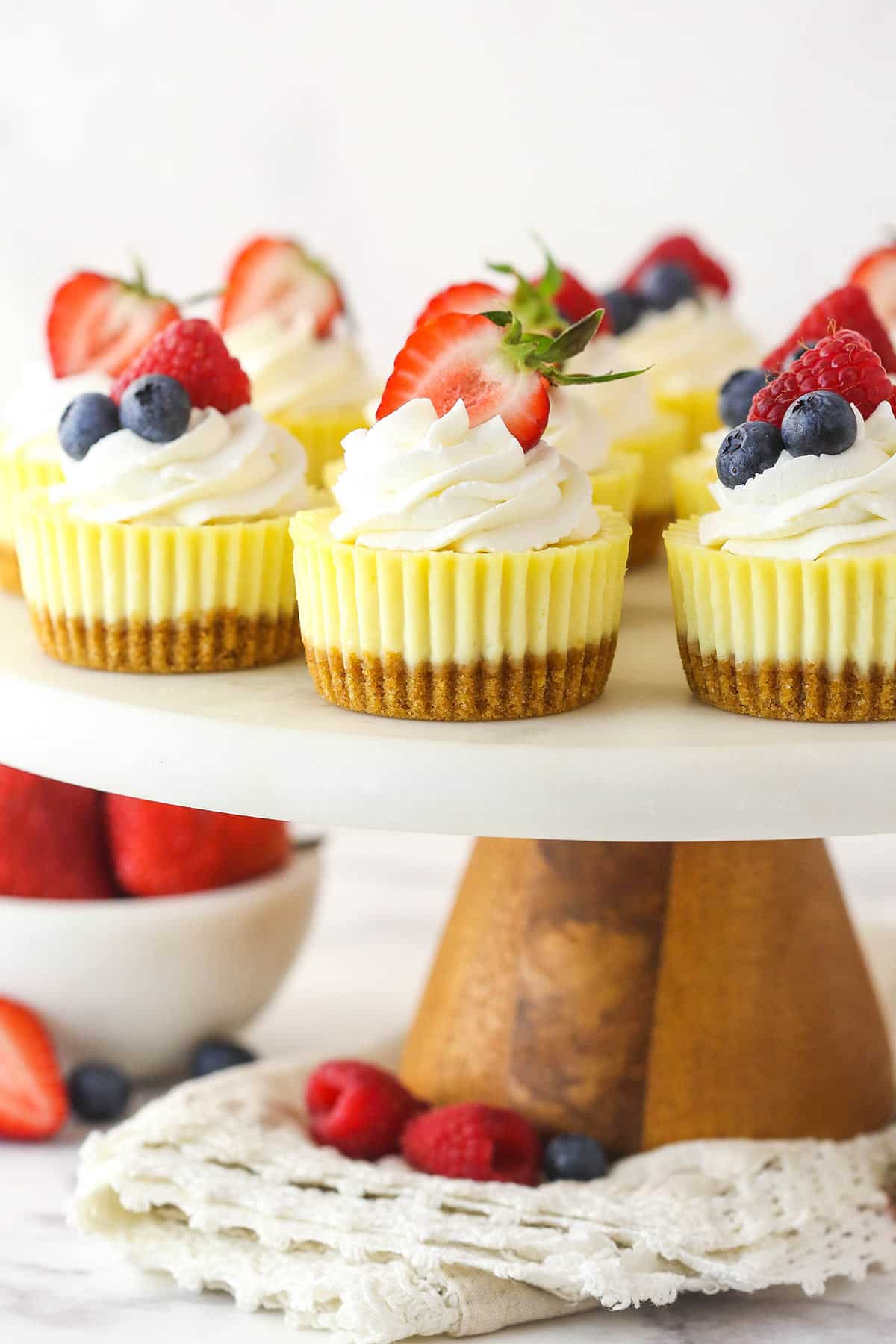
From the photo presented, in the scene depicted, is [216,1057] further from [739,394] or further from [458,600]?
[739,394]

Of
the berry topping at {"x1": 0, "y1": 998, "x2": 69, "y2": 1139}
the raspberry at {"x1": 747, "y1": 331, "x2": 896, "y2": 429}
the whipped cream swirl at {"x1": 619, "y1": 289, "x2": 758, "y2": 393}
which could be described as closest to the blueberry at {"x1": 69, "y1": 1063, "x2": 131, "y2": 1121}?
the berry topping at {"x1": 0, "y1": 998, "x2": 69, "y2": 1139}

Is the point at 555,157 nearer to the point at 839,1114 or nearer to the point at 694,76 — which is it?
the point at 694,76

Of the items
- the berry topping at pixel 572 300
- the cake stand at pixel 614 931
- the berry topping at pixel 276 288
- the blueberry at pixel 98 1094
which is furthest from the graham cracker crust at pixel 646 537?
the blueberry at pixel 98 1094

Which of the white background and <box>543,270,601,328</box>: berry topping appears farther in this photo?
the white background

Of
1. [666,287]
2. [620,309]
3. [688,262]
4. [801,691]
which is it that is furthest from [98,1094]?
[688,262]

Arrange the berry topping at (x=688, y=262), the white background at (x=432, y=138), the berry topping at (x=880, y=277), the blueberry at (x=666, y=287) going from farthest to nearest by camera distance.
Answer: the white background at (x=432, y=138), the berry topping at (x=688, y=262), the blueberry at (x=666, y=287), the berry topping at (x=880, y=277)

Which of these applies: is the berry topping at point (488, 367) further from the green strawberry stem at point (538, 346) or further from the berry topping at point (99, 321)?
the berry topping at point (99, 321)

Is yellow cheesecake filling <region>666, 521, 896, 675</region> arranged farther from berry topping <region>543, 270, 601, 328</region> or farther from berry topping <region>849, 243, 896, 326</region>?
berry topping <region>849, 243, 896, 326</region>
